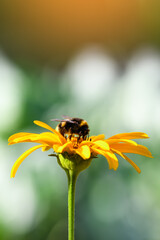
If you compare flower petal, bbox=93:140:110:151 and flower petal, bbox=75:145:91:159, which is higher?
flower petal, bbox=93:140:110:151

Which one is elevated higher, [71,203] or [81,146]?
[81,146]

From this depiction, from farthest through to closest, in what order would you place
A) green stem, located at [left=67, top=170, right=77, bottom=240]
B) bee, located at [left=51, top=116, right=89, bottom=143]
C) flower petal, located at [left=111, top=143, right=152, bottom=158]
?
bee, located at [left=51, top=116, right=89, bottom=143], flower petal, located at [left=111, top=143, right=152, bottom=158], green stem, located at [left=67, top=170, right=77, bottom=240]

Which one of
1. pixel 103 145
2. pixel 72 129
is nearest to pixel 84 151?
pixel 103 145

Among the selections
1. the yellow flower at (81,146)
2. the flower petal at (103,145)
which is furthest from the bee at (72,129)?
the flower petal at (103,145)

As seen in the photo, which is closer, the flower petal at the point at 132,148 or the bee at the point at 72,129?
the flower petal at the point at 132,148

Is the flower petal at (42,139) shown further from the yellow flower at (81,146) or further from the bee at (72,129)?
the bee at (72,129)

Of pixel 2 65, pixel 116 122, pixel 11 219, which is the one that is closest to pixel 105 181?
pixel 116 122

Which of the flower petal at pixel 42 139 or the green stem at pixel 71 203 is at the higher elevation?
the flower petal at pixel 42 139

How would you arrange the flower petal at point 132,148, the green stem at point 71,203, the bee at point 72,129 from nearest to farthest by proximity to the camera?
the green stem at point 71,203, the flower petal at point 132,148, the bee at point 72,129

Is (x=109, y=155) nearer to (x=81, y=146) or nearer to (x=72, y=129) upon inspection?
(x=81, y=146)

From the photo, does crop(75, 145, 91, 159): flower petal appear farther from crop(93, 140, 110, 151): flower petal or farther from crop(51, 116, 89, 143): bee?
crop(51, 116, 89, 143): bee

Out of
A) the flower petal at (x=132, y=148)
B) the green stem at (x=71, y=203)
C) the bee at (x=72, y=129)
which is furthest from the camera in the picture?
the bee at (x=72, y=129)

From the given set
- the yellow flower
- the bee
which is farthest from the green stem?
the bee
